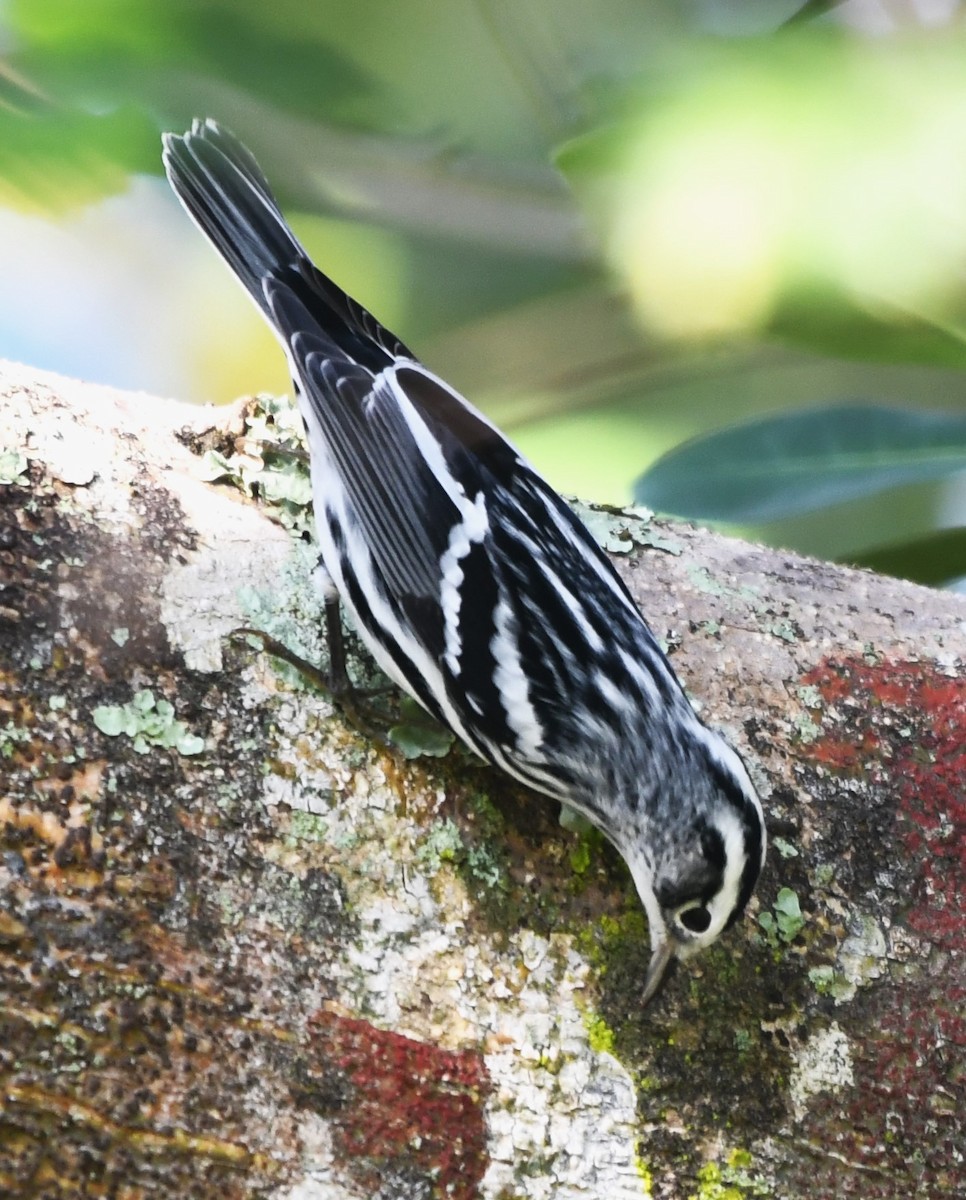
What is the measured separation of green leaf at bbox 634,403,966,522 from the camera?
121 inches

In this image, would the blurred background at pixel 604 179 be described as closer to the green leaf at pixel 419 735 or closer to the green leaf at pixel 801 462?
the green leaf at pixel 801 462

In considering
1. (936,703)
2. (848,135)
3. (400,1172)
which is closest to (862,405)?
(848,135)

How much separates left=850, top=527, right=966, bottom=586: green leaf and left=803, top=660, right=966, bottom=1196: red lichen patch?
3.21ft

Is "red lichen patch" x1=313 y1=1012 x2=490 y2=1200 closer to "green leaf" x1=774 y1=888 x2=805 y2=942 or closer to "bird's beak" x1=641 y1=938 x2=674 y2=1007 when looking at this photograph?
"bird's beak" x1=641 y1=938 x2=674 y2=1007

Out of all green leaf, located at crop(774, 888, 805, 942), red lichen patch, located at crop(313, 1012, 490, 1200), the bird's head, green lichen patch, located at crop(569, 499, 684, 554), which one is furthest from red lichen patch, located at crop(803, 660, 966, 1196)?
→ red lichen patch, located at crop(313, 1012, 490, 1200)

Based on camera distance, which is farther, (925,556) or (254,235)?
(925,556)

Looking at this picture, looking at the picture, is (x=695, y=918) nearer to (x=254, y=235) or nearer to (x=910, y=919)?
(x=910, y=919)

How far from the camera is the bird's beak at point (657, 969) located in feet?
5.73

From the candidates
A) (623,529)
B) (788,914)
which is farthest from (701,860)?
(623,529)

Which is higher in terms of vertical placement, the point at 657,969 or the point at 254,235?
the point at 254,235

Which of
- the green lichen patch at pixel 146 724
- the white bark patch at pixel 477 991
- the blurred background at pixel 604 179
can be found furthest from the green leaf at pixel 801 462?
the green lichen patch at pixel 146 724

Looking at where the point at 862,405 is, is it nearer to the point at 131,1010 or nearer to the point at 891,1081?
the point at 891,1081

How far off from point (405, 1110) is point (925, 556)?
6.77 feet

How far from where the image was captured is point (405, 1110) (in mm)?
1588
